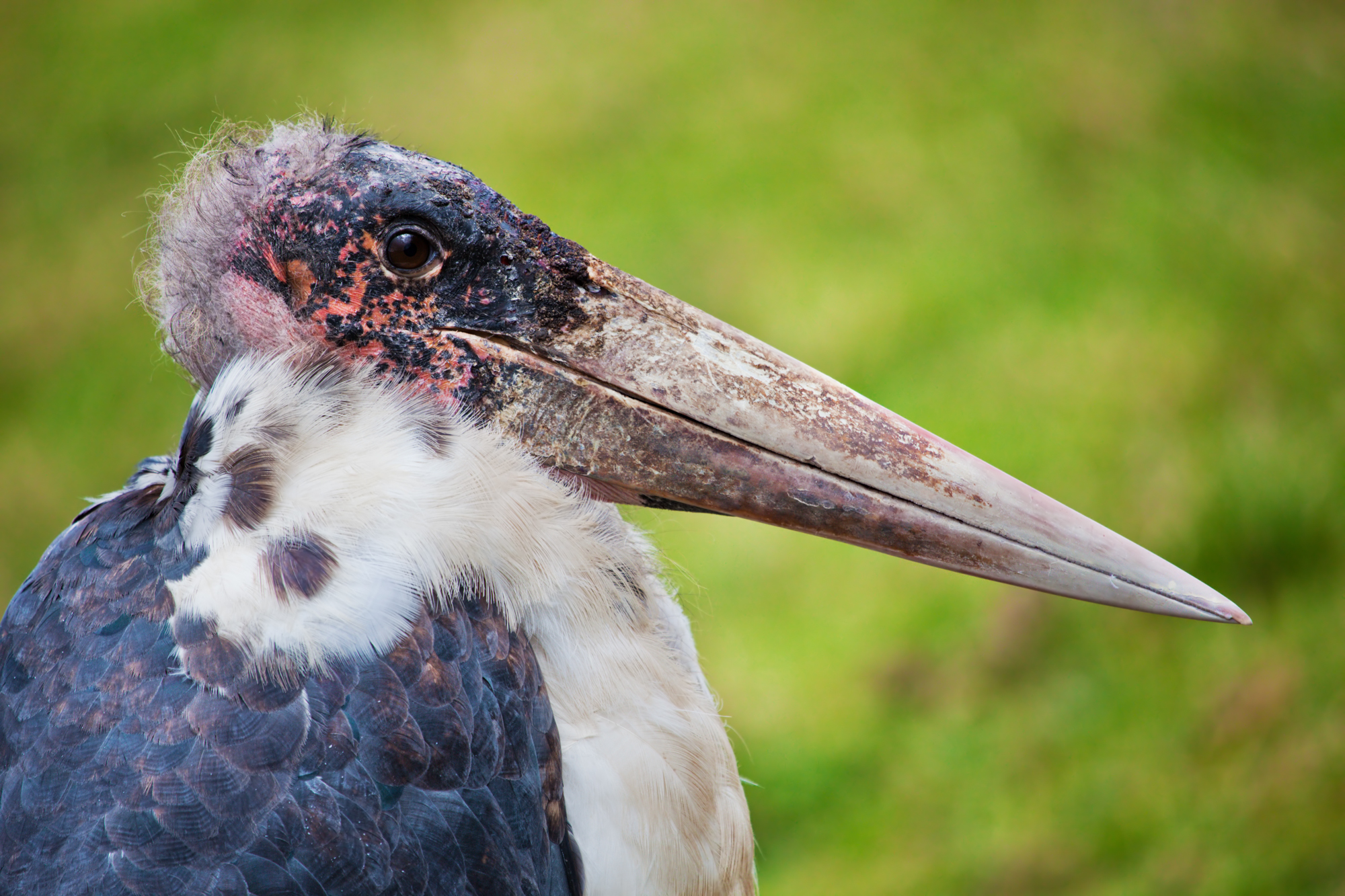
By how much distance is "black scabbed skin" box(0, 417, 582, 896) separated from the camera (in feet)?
3.83

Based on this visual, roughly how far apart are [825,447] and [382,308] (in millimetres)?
592

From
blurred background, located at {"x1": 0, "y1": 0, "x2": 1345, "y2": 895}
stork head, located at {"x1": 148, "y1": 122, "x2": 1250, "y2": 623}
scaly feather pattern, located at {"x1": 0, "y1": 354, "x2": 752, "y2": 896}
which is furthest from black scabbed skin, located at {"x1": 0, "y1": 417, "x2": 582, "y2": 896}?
blurred background, located at {"x1": 0, "y1": 0, "x2": 1345, "y2": 895}

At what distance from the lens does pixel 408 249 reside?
142 centimetres

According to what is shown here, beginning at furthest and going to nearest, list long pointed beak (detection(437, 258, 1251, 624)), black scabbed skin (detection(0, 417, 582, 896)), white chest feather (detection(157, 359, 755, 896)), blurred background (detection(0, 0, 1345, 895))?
blurred background (detection(0, 0, 1345, 895)) < long pointed beak (detection(437, 258, 1251, 624)) < white chest feather (detection(157, 359, 755, 896)) < black scabbed skin (detection(0, 417, 582, 896))

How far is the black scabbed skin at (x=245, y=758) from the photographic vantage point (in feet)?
3.83

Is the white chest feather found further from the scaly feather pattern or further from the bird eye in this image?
the bird eye

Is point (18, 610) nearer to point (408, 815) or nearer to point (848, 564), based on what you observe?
point (408, 815)

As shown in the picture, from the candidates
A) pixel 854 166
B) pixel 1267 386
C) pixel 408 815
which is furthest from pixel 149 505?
pixel 854 166

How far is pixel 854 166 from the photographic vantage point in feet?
15.8

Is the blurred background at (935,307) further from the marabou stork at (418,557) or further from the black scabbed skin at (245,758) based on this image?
the black scabbed skin at (245,758)

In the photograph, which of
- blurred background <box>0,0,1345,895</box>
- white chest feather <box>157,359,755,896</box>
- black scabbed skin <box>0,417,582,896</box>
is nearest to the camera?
black scabbed skin <box>0,417,582,896</box>

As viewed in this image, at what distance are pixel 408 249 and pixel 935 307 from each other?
3.13 metres

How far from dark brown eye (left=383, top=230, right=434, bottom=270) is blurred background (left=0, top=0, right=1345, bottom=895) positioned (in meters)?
1.00

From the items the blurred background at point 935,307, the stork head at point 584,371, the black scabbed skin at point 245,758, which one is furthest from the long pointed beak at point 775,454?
the blurred background at point 935,307
